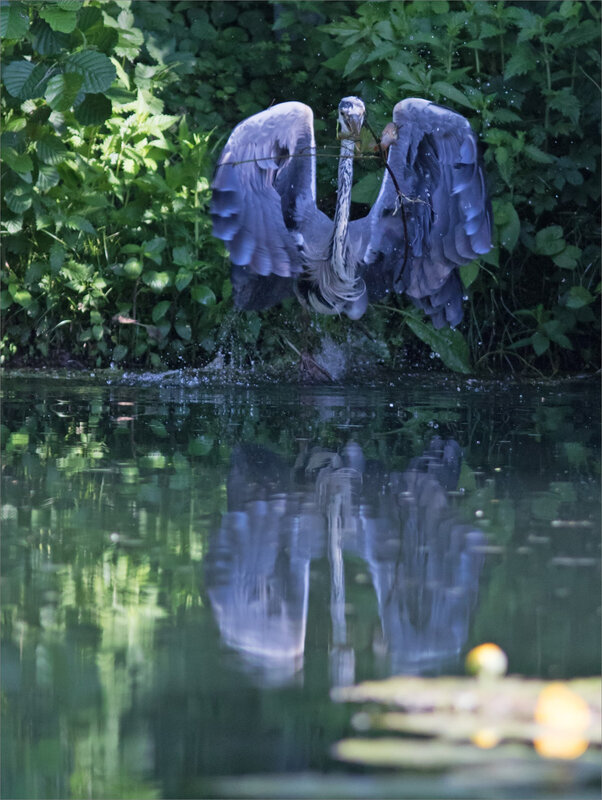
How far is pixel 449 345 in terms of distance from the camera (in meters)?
5.12

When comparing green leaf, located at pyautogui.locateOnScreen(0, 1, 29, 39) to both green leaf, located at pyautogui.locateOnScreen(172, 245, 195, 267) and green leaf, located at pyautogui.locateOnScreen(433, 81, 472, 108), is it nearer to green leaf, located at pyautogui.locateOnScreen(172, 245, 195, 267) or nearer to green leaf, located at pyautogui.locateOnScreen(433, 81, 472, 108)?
green leaf, located at pyautogui.locateOnScreen(172, 245, 195, 267)

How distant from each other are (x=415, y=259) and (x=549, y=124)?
4.05ft

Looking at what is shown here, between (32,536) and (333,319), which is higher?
(333,319)

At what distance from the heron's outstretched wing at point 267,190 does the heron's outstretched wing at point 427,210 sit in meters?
0.26

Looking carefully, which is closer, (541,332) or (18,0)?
(18,0)

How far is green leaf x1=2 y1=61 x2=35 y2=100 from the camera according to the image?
4727 millimetres

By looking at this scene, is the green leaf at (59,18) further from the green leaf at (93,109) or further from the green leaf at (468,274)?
the green leaf at (468,274)

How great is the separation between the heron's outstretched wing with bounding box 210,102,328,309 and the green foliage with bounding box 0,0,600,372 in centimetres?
92

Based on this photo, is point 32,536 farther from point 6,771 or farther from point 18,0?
point 18,0

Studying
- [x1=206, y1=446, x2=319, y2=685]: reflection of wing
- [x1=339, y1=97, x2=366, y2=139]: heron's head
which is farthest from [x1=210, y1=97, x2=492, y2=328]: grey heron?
[x1=206, y1=446, x2=319, y2=685]: reflection of wing

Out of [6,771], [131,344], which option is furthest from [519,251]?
[6,771]

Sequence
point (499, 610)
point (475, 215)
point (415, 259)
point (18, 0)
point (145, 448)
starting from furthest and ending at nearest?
point (18, 0) < point (415, 259) < point (475, 215) < point (145, 448) < point (499, 610)

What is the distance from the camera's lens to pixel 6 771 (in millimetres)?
1316

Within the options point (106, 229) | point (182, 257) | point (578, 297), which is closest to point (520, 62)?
point (578, 297)
